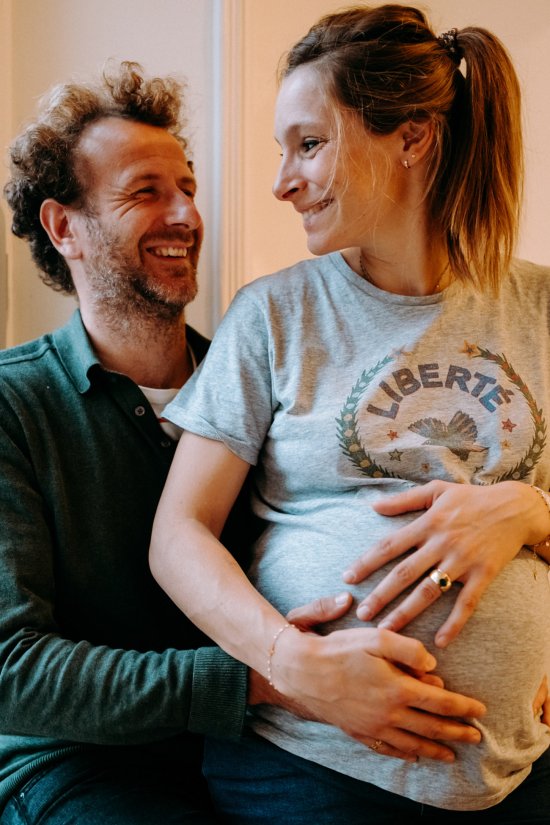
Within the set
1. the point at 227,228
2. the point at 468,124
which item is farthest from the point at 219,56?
the point at 468,124

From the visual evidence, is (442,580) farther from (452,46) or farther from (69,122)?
(69,122)

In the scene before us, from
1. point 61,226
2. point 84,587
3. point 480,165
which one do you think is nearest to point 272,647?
point 84,587

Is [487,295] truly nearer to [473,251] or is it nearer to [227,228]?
[473,251]

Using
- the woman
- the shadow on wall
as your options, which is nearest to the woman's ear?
the woman

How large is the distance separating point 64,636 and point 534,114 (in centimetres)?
159

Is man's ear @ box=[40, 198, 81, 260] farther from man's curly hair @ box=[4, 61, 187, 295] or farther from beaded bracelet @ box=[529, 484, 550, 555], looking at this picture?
beaded bracelet @ box=[529, 484, 550, 555]

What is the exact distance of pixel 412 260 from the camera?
4.47 feet

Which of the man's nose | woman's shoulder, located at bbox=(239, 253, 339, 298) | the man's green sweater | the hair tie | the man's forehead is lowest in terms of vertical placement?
the man's green sweater

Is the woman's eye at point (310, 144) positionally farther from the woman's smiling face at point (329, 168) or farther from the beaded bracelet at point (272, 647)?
the beaded bracelet at point (272, 647)

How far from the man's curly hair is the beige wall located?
0.15 meters

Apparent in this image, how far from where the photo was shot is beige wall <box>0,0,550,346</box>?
174 centimetres

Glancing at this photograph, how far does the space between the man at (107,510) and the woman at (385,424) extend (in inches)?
2.8

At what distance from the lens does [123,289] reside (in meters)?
1.55

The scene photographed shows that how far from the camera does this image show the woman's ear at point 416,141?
4.27ft
